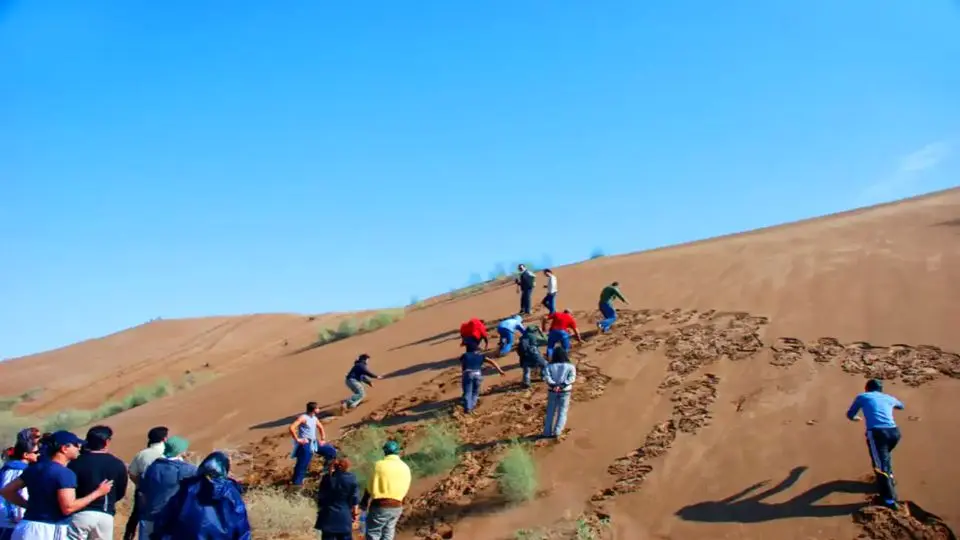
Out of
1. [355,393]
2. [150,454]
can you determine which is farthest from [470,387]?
[150,454]

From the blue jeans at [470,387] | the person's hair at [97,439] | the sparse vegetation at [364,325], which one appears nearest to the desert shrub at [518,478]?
the blue jeans at [470,387]

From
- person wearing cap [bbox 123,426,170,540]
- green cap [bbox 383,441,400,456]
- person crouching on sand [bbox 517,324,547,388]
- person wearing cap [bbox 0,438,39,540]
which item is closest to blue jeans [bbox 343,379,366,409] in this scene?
person crouching on sand [bbox 517,324,547,388]

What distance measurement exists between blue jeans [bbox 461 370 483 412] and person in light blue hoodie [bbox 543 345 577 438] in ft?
5.16

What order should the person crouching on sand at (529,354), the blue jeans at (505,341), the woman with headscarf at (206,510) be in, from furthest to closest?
1. the blue jeans at (505,341)
2. the person crouching on sand at (529,354)
3. the woman with headscarf at (206,510)

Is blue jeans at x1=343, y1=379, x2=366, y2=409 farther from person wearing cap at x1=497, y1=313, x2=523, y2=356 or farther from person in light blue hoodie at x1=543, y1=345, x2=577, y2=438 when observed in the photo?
person in light blue hoodie at x1=543, y1=345, x2=577, y2=438

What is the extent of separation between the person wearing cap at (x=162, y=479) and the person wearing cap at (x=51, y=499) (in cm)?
73

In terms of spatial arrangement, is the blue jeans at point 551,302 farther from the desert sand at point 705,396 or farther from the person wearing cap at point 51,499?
the person wearing cap at point 51,499

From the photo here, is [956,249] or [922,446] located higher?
[956,249]

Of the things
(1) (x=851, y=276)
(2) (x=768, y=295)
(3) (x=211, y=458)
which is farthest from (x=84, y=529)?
(1) (x=851, y=276)

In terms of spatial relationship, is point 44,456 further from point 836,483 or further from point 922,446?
point 922,446

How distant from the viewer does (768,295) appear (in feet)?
48.3

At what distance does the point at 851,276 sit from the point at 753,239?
6.84 metres

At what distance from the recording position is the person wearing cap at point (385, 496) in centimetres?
710

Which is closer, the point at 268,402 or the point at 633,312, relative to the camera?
the point at 633,312
